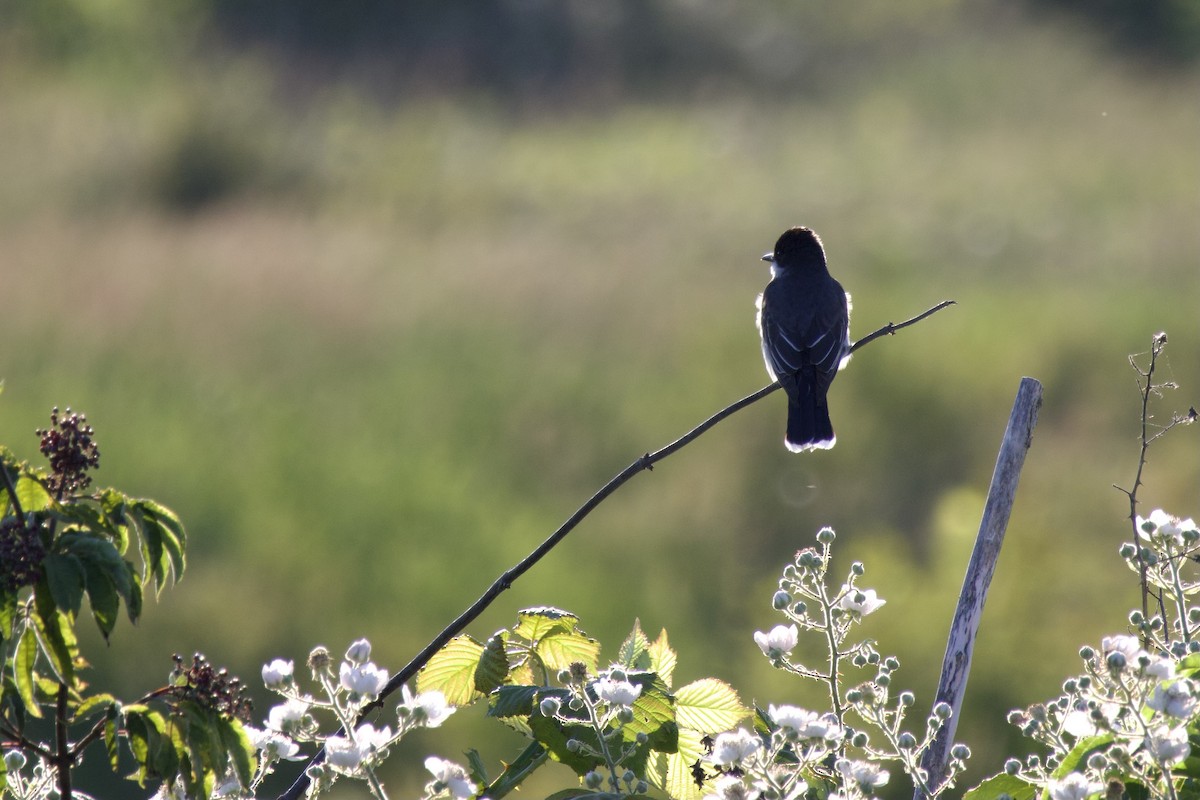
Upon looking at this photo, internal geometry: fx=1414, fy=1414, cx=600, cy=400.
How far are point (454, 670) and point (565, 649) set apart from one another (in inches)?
6.1

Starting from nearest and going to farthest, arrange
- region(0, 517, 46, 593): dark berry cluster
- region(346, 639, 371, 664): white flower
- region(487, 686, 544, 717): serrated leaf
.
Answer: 1. region(0, 517, 46, 593): dark berry cluster
2. region(346, 639, 371, 664): white flower
3. region(487, 686, 544, 717): serrated leaf

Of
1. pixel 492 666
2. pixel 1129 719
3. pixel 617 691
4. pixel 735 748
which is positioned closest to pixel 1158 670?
pixel 1129 719

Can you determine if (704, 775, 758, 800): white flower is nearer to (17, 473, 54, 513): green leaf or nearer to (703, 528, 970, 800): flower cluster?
(703, 528, 970, 800): flower cluster

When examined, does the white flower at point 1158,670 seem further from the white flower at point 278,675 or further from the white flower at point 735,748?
the white flower at point 278,675

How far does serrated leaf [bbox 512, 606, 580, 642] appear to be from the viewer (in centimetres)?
188

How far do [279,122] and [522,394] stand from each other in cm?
921

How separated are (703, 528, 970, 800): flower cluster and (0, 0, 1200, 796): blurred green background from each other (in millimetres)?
6020

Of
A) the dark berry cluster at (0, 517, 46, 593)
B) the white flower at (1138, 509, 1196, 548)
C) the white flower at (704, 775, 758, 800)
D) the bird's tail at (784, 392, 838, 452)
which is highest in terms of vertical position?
the bird's tail at (784, 392, 838, 452)

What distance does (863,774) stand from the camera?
1528 mm

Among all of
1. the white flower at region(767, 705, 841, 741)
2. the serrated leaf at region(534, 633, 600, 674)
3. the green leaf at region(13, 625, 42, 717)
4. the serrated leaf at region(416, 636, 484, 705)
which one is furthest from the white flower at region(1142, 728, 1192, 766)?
the green leaf at region(13, 625, 42, 717)

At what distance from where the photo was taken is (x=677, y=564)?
38.7 feet

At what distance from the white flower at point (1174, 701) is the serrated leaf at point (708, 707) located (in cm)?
54

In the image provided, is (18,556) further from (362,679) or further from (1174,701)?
(1174,701)

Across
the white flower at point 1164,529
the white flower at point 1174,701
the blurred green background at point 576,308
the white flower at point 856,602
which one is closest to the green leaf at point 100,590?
the white flower at point 856,602
